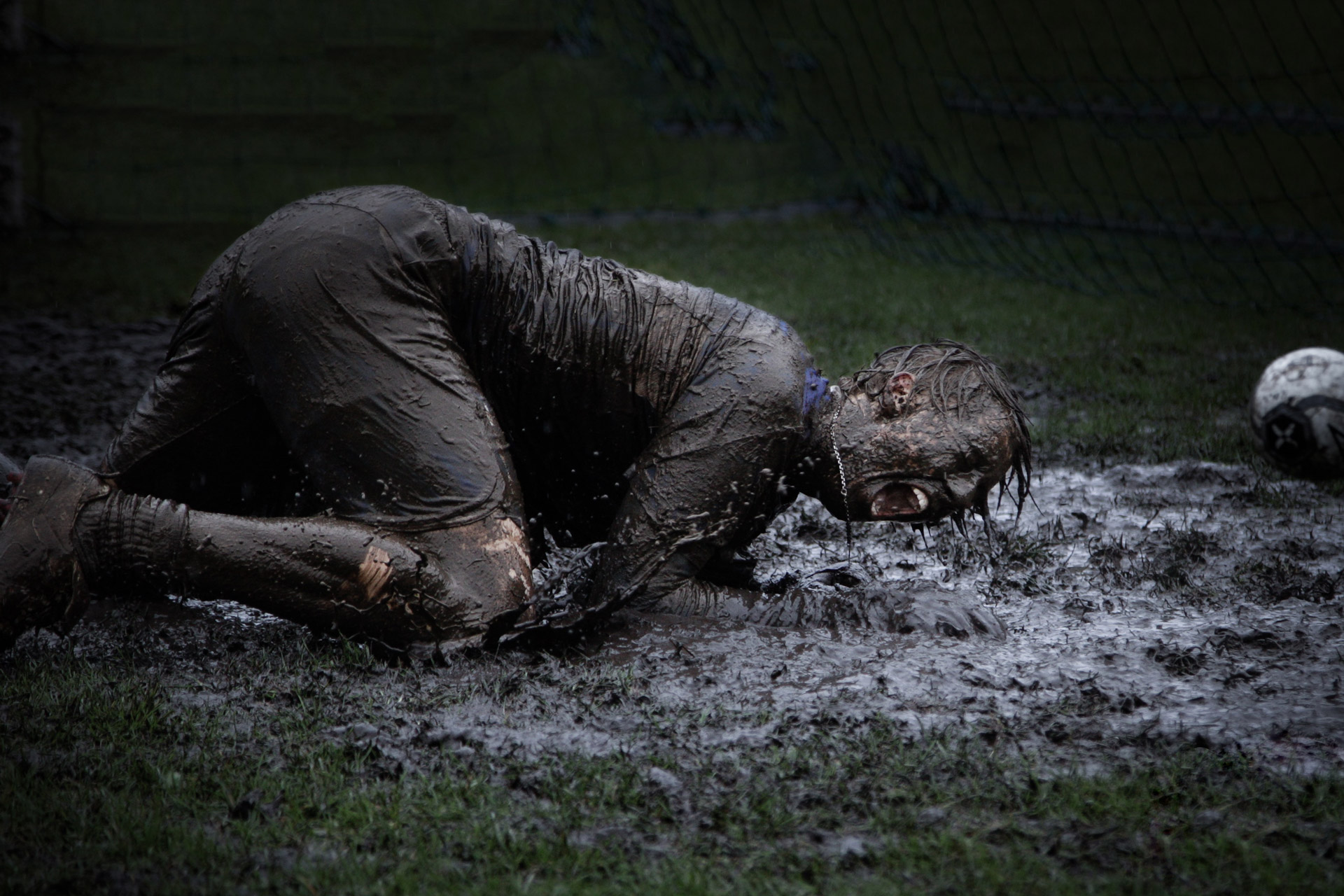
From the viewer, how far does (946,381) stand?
360 cm

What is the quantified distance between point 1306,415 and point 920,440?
1.74 meters

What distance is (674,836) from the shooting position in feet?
7.81

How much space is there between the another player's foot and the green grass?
20 cm

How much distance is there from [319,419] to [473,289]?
57 centimetres

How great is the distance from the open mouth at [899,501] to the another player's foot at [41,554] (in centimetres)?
203

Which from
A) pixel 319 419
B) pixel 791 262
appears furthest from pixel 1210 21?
pixel 319 419

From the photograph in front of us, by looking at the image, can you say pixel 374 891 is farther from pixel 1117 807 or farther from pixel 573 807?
pixel 1117 807

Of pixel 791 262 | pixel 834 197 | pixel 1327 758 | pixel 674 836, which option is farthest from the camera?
pixel 834 197

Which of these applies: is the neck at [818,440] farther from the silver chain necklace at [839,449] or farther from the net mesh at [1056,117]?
A: the net mesh at [1056,117]

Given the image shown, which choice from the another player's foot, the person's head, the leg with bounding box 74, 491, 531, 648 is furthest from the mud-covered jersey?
the another player's foot

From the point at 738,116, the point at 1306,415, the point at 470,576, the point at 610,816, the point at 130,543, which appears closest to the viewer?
the point at 610,816

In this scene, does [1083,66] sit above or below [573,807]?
above

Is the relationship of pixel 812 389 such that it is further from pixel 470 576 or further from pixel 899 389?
pixel 470 576

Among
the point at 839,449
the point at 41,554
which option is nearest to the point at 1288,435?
the point at 839,449
